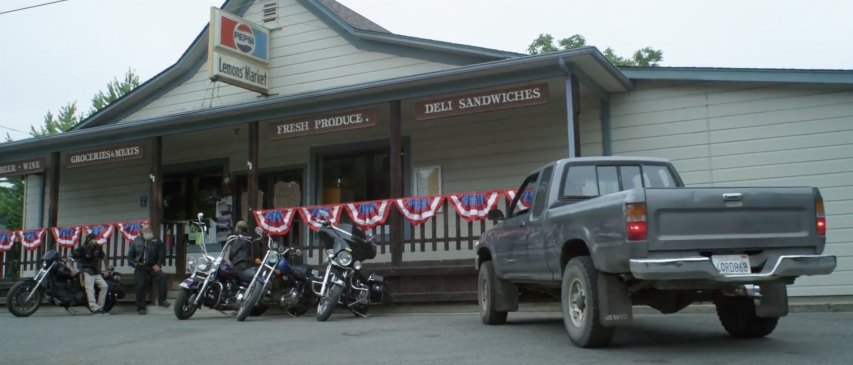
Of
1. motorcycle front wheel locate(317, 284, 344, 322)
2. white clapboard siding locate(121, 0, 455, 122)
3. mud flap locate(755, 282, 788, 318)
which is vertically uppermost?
white clapboard siding locate(121, 0, 455, 122)

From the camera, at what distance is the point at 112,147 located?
16141mm

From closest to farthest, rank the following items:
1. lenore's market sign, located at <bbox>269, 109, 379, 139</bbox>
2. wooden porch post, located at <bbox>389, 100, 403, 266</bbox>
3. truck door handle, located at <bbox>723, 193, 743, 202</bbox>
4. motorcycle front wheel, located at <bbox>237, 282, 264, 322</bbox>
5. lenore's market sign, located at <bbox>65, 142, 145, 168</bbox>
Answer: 1. truck door handle, located at <bbox>723, 193, 743, 202</bbox>
2. motorcycle front wheel, located at <bbox>237, 282, 264, 322</bbox>
3. wooden porch post, located at <bbox>389, 100, 403, 266</bbox>
4. lenore's market sign, located at <bbox>269, 109, 379, 139</bbox>
5. lenore's market sign, located at <bbox>65, 142, 145, 168</bbox>

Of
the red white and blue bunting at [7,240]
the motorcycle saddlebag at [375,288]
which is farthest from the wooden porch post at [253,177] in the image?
the red white and blue bunting at [7,240]

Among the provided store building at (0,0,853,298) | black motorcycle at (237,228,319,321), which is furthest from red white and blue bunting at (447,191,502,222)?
black motorcycle at (237,228,319,321)

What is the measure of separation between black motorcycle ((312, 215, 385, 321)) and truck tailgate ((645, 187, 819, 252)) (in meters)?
5.72

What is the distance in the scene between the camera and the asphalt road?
6469 millimetres

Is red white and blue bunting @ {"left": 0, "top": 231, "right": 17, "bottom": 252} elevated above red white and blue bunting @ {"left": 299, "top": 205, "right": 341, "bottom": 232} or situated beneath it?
situated beneath

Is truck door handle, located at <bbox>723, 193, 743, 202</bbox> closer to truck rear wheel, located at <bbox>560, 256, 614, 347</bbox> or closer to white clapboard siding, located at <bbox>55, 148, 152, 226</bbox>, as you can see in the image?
truck rear wheel, located at <bbox>560, 256, 614, 347</bbox>

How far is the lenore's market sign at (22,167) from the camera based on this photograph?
1720 cm

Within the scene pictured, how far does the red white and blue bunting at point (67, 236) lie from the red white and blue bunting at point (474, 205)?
868 centimetres

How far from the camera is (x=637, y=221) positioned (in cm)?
598

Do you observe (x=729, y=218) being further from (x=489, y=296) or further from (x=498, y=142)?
(x=498, y=142)

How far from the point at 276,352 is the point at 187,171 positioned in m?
11.7

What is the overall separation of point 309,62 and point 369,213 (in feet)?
15.2
